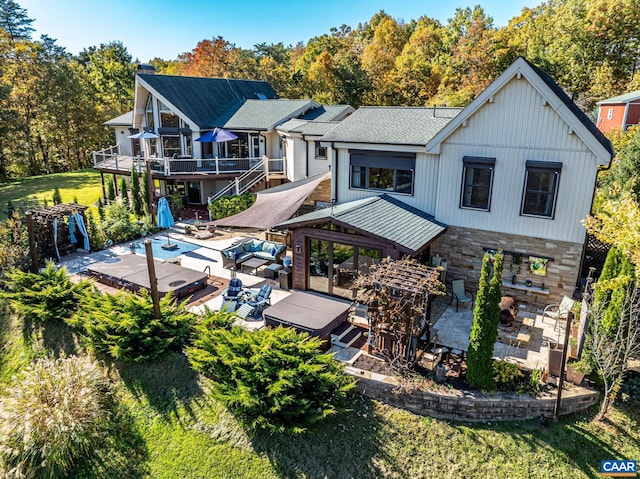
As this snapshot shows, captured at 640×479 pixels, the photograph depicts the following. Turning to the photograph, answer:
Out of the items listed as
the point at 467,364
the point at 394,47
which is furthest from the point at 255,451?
the point at 394,47

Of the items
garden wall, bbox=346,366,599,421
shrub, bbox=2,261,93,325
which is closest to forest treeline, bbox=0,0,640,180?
shrub, bbox=2,261,93,325

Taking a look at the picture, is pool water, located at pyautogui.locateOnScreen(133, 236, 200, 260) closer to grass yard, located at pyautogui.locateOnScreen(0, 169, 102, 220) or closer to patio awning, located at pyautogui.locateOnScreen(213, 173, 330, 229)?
patio awning, located at pyautogui.locateOnScreen(213, 173, 330, 229)

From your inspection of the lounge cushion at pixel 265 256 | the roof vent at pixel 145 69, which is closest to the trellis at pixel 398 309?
the lounge cushion at pixel 265 256

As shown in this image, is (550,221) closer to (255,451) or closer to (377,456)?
(377,456)

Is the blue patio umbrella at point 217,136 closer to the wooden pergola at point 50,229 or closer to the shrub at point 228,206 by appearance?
the shrub at point 228,206

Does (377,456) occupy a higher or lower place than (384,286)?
lower
